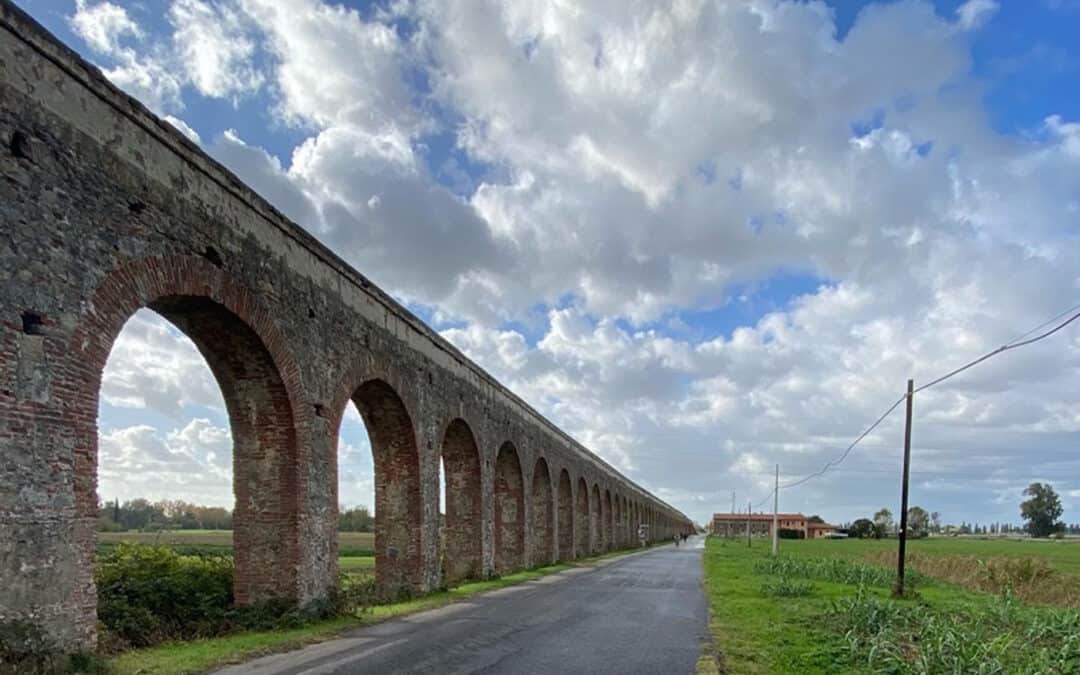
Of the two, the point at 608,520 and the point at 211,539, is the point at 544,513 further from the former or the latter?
the point at 211,539

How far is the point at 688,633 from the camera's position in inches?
423

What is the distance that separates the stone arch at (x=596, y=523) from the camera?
40866 millimetres

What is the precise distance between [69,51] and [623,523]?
2154 inches

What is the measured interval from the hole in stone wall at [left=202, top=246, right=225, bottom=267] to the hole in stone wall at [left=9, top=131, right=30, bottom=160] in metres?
2.70

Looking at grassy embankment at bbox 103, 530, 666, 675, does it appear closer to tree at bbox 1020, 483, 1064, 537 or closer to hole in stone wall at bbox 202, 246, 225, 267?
hole in stone wall at bbox 202, 246, 225, 267

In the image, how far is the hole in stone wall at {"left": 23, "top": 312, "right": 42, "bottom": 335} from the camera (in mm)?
6891

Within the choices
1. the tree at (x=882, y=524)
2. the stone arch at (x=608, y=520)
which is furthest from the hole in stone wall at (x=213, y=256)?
the tree at (x=882, y=524)

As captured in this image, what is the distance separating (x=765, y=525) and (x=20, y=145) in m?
136

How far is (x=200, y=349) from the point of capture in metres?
11.0

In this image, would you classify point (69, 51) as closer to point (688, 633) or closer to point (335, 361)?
point (335, 361)

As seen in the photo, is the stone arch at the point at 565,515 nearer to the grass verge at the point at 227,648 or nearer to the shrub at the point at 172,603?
the grass verge at the point at 227,648

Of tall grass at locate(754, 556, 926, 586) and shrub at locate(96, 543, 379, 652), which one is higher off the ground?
shrub at locate(96, 543, 379, 652)

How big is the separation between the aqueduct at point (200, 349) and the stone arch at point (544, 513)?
8247mm

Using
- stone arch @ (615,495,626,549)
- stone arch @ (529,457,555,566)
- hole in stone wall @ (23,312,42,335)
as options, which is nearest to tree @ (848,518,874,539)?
stone arch @ (615,495,626,549)
